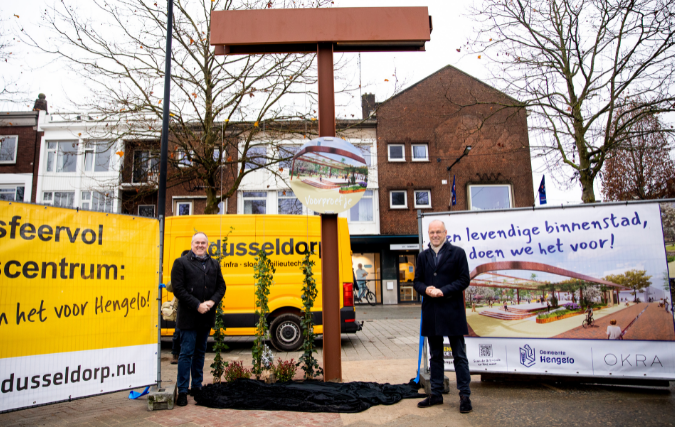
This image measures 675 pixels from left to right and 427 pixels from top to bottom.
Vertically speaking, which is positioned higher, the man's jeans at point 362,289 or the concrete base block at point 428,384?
the man's jeans at point 362,289

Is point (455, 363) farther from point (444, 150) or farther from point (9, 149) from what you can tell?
point (9, 149)

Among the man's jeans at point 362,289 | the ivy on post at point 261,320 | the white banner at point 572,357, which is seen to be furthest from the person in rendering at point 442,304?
the man's jeans at point 362,289

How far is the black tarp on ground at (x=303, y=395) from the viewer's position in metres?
4.48

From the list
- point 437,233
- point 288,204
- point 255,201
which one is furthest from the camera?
point 255,201

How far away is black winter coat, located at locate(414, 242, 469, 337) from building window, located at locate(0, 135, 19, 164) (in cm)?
2656

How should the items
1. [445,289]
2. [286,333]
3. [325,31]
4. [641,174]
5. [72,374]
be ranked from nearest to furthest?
[72,374] < [445,289] < [325,31] < [286,333] < [641,174]

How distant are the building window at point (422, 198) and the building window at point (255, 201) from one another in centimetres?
790

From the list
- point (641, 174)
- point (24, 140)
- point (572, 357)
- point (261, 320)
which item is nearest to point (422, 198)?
point (641, 174)

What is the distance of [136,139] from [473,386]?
14295 mm

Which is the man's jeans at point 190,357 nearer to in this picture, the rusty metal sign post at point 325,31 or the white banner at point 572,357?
the rusty metal sign post at point 325,31

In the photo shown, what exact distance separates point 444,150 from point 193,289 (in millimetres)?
19423

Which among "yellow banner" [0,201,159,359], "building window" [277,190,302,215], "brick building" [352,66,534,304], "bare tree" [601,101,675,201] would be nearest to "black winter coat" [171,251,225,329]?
"yellow banner" [0,201,159,359]

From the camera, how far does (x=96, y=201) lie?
74.8 ft

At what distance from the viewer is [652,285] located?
484 centimetres
